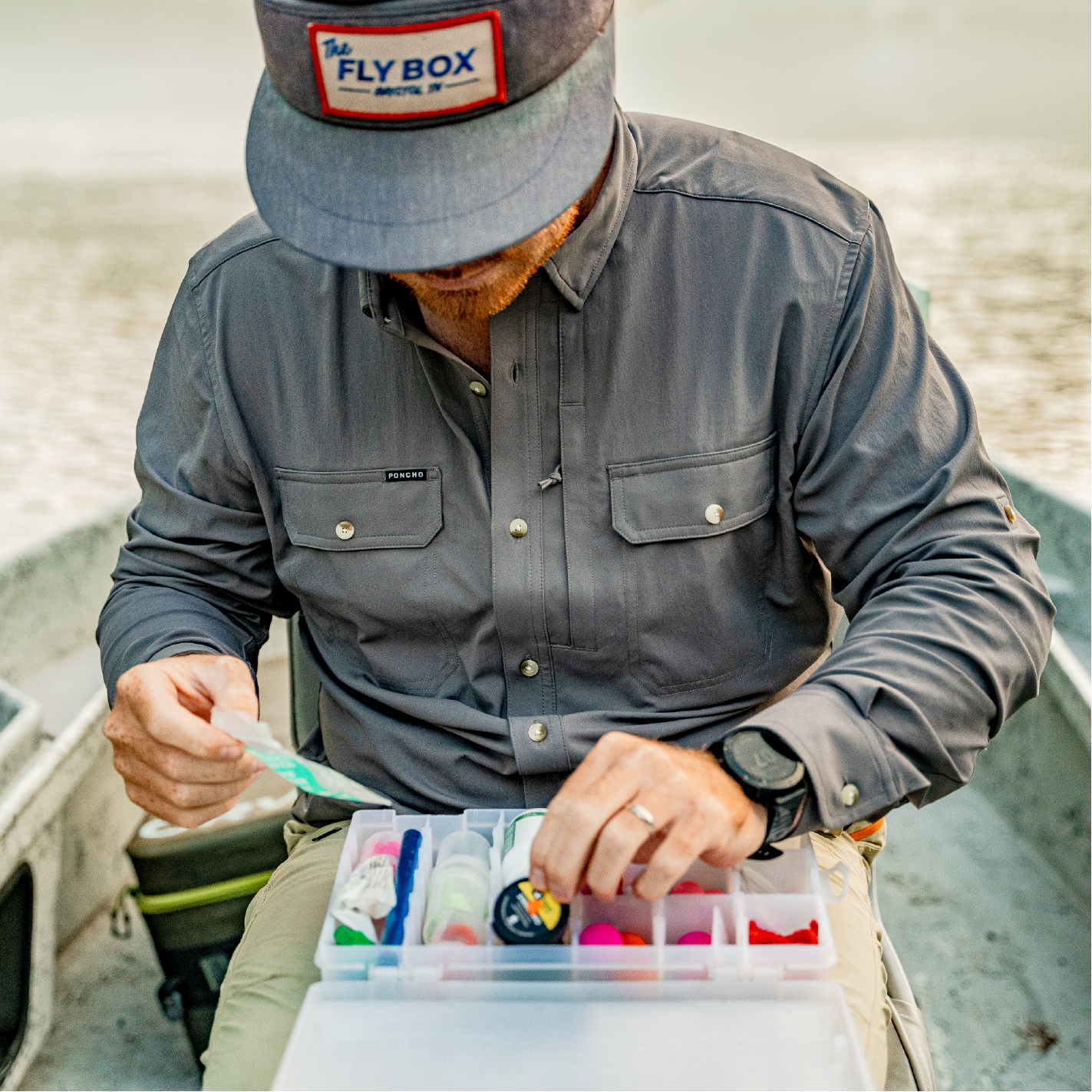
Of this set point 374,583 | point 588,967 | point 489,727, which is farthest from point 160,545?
point 588,967

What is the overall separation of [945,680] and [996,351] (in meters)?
6.02

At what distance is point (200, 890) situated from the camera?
1896 mm

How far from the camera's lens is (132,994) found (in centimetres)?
215

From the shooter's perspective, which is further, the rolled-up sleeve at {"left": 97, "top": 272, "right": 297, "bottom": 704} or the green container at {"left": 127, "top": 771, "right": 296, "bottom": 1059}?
the green container at {"left": 127, "top": 771, "right": 296, "bottom": 1059}

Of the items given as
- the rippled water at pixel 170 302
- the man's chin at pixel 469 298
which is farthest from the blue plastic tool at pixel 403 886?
the rippled water at pixel 170 302

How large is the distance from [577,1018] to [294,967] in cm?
43

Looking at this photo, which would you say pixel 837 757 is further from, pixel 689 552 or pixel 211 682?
pixel 211 682

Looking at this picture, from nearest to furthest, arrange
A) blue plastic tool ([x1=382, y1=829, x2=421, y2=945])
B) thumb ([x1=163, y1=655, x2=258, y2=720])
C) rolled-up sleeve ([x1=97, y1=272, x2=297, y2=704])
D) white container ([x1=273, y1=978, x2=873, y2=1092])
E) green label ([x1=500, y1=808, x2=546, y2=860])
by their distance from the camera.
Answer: white container ([x1=273, y1=978, x2=873, y2=1092]) < blue plastic tool ([x1=382, y1=829, x2=421, y2=945]) < green label ([x1=500, y1=808, x2=546, y2=860]) < thumb ([x1=163, y1=655, x2=258, y2=720]) < rolled-up sleeve ([x1=97, y1=272, x2=297, y2=704])

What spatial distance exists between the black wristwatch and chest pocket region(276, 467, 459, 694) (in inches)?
17.8

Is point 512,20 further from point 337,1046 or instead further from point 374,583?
point 337,1046

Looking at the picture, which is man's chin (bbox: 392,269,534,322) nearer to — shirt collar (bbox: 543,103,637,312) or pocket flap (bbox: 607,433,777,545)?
shirt collar (bbox: 543,103,637,312)

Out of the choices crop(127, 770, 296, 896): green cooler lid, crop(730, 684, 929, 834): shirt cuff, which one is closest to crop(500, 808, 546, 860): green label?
crop(730, 684, 929, 834): shirt cuff

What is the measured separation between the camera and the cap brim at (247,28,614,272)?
3.32ft

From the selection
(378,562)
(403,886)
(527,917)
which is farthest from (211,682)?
(527,917)
